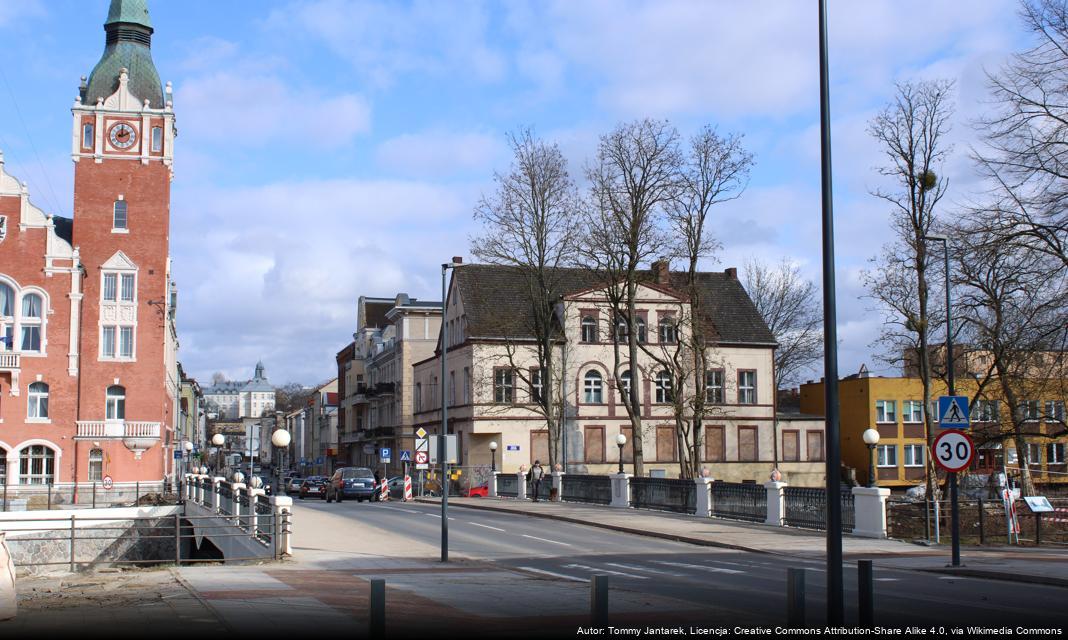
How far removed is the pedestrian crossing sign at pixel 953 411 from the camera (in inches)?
837

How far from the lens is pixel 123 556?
42000mm

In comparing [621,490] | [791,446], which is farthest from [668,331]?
[621,490]

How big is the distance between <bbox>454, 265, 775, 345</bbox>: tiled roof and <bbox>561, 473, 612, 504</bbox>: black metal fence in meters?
16.2

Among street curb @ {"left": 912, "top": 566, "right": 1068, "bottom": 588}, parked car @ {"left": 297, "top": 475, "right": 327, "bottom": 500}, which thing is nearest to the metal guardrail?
street curb @ {"left": 912, "top": 566, "right": 1068, "bottom": 588}

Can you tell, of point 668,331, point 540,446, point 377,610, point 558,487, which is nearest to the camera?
point 377,610

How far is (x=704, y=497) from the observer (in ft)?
120

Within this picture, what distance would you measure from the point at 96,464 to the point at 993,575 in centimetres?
5040

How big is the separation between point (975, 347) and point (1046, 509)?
823 cm

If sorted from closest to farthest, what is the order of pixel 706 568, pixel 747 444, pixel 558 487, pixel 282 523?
1. pixel 706 568
2. pixel 282 523
3. pixel 558 487
4. pixel 747 444

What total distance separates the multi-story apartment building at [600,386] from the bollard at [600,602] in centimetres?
5143

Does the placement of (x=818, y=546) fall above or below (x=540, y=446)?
below

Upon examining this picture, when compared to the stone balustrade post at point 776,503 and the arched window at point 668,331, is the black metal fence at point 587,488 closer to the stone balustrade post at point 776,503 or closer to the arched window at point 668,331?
the arched window at point 668,331

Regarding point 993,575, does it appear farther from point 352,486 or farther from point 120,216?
point 120,216

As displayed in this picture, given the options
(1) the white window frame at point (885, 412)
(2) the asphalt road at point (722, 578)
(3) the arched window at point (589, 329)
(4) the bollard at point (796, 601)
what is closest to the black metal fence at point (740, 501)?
(2) the asphalt road at point (722, 578)
